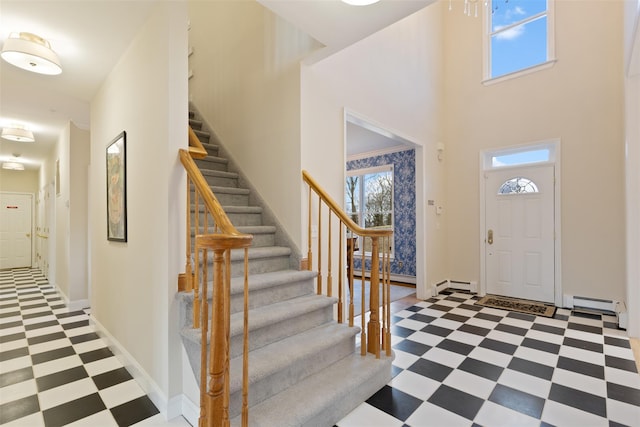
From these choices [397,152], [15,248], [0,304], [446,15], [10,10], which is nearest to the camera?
[10,10]

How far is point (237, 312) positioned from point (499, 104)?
516 cm

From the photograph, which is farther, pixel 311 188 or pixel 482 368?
pixel 311 188

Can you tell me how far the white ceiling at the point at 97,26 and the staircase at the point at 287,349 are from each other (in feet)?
5.54

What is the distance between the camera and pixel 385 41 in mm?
4043

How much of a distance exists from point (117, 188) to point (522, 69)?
576 centimetres

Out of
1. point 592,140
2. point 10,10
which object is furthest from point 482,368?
point 10,10

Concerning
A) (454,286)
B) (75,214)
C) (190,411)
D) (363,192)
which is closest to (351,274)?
(190,411)

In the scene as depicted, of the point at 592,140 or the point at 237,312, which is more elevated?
the point at 592,140

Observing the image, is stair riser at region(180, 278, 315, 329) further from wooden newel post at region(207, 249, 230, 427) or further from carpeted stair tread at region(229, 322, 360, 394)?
wooden newel post at region(207, 249, 230, 427)

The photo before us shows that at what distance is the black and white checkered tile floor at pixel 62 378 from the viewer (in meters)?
1.92

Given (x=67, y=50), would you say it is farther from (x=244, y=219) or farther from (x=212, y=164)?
(x=244, y=219)

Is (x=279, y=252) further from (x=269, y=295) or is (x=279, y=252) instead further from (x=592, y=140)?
(x=592, y=140)

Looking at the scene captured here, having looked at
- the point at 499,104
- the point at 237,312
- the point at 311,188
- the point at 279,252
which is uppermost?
the point at 499,104

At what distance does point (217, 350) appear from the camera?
1.34 m
